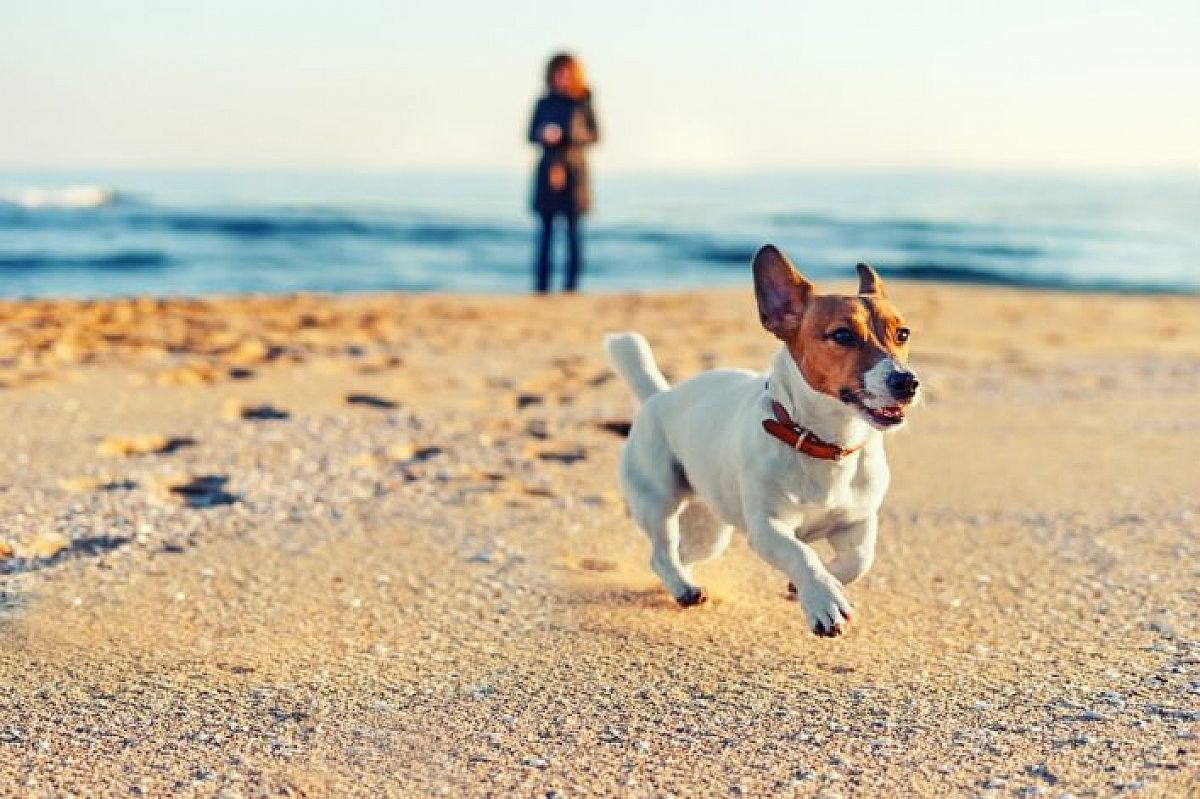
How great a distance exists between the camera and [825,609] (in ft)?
9.74

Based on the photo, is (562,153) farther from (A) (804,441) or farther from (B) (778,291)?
(A) (804,441)

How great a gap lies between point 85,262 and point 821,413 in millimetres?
14043

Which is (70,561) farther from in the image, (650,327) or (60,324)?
(650,327)

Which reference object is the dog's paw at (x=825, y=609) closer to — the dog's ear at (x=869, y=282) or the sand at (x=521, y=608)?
the sand at (x=521, y=608)

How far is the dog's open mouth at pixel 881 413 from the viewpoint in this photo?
300 cm

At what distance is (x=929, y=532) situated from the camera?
4.49m

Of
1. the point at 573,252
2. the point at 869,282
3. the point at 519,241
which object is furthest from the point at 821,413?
the point at 519,241

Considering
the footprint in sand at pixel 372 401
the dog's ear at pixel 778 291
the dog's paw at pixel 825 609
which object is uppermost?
the dog's ear at pixel 778 291

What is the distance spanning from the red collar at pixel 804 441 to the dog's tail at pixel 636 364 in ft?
2.92

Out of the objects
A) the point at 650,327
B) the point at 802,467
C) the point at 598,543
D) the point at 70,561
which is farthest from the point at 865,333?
the point at 650,327

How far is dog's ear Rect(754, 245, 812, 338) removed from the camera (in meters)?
3.27

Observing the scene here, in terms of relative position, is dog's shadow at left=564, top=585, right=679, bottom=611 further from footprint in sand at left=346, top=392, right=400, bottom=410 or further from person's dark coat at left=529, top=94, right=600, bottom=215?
person's dark coat at left=529, top=94, right=600, bottom=215

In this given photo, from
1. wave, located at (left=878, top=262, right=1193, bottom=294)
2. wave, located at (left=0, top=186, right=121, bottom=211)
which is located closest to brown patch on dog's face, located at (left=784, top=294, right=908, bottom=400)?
wave, located at (left=878, top=262, right=1193, bottom=294)

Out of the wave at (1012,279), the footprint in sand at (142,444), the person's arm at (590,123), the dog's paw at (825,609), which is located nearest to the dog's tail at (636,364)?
the dog's paw at (825,609)
